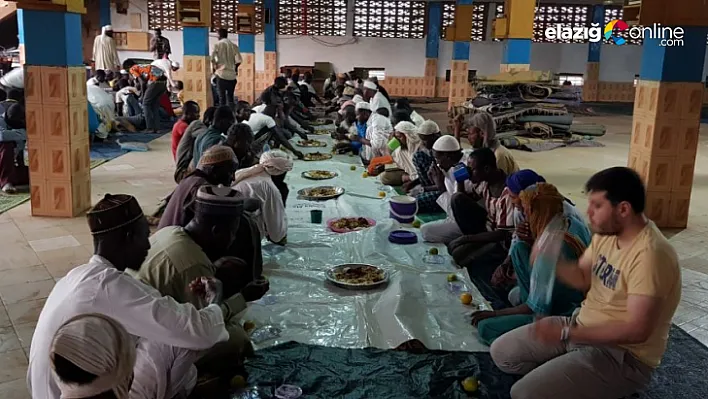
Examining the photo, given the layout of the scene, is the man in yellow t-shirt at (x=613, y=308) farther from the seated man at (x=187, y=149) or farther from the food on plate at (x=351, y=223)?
the seated man at (x=187, y=149)

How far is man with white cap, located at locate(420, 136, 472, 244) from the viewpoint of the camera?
17.4 ft

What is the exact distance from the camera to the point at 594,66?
22953 mm

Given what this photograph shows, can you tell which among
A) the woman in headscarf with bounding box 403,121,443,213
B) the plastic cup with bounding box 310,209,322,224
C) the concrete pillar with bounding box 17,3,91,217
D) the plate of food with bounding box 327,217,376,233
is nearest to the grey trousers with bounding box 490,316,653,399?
the plate of food with bounding box 327,217,376,233

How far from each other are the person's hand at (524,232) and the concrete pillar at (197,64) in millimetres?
8928

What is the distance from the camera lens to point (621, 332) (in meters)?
2.49

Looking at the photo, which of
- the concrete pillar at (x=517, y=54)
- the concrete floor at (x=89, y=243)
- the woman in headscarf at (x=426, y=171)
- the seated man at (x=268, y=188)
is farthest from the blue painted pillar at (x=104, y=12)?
the seated man at (x=268, y=188)

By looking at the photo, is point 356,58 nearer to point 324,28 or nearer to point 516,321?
point 324,28

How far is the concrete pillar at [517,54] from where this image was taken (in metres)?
12.8

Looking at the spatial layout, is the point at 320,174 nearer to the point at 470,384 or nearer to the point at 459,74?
the point at 470,384

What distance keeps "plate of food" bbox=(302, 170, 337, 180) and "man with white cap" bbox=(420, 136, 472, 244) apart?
6.22 ft

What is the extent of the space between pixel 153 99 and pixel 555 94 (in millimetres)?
7420

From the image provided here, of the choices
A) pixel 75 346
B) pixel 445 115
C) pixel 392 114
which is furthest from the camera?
pixel 445 115

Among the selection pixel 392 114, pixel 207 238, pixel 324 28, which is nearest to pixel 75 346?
pixel 207 238

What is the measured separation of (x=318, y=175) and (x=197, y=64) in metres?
4.97
